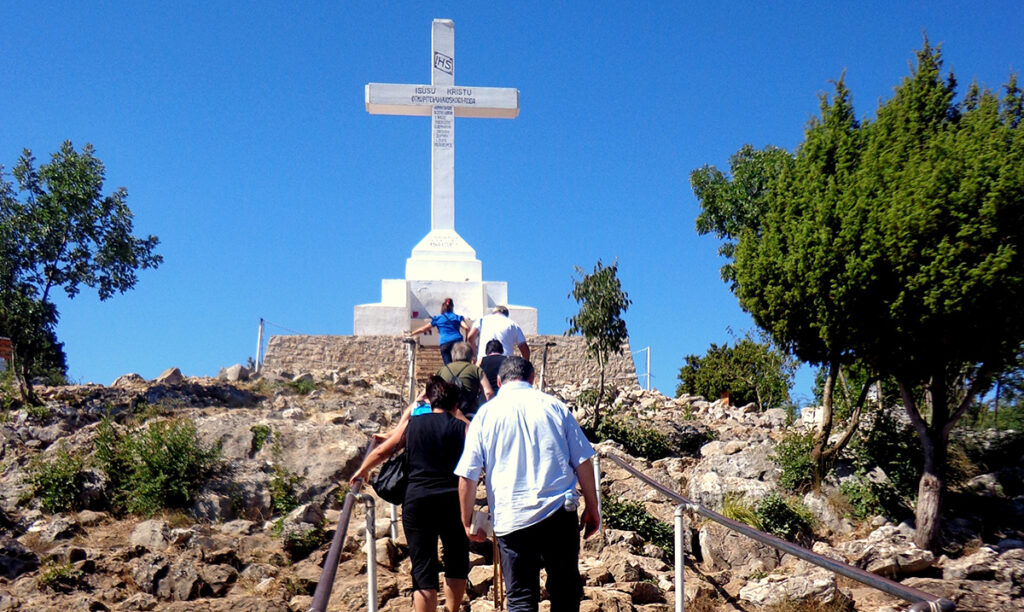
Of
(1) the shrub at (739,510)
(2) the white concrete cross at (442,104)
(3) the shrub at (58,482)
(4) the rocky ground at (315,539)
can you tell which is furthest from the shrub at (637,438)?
(2) the white concrete cross at (442,104)

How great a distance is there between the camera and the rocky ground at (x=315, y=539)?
779 cm

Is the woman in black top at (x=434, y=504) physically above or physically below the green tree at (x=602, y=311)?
below

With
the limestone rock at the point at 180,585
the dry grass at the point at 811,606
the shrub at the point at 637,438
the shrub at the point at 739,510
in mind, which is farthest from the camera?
the shrub at the point at 637,438

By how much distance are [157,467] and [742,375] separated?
1354cm

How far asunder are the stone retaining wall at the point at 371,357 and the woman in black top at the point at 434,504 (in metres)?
14.1

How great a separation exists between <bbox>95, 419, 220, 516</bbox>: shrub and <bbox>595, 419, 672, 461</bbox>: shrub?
18.9 feet

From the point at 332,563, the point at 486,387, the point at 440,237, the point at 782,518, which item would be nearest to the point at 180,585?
the point at 486,387

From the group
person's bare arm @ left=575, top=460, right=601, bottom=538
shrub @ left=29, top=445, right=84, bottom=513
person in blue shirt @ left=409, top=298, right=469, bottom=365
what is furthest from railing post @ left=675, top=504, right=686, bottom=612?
shrub @ left=29, top=445, right=84, bottom=513

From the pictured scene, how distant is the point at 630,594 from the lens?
7.20m

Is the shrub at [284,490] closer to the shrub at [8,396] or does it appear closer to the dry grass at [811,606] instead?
the dry grass at [811,606]

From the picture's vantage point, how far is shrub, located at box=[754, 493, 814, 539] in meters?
10.3

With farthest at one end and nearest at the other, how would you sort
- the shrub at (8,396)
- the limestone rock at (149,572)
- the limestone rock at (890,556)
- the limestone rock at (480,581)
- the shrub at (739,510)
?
the shrub at (8,396), the shrub at (739,510), the limestone rock at (890,556), the limestone rock at (149,572), the limestone rock at (480,581)

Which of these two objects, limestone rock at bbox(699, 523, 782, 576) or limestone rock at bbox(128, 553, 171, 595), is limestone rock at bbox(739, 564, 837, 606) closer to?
limestone rock at bbox(699, 523, 782, 576)

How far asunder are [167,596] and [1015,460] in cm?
1095
